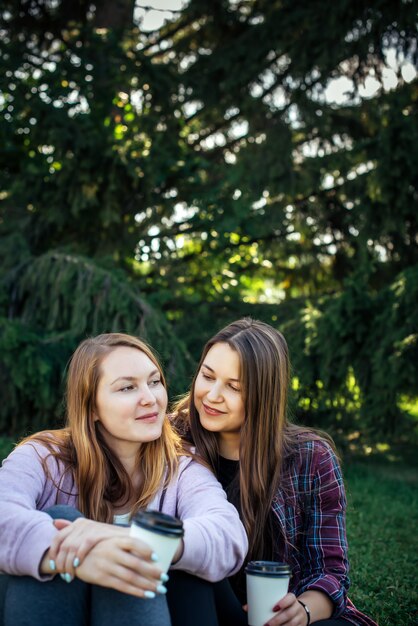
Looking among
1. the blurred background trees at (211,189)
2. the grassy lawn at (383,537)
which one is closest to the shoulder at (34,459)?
the grassy lawn at (383,537)

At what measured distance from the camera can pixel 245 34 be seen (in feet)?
22.7

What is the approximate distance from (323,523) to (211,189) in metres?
4.93

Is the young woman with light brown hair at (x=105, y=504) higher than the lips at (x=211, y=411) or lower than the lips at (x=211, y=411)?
lower

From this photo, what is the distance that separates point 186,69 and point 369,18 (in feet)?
6.58

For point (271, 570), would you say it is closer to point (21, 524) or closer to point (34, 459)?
point (21, 524)

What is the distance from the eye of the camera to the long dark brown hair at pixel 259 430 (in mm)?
2305

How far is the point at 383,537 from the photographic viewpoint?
171 inches

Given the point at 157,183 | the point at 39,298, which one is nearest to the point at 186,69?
the point at 157,183

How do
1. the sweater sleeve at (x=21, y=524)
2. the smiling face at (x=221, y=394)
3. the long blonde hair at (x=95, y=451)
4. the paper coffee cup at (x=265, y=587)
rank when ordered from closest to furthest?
the sweater sleeve at (x=21, y=524)
the paper coffee cup at (x=265, y=587)
the long blonde hair at (x=95, y=451)
the smiling face at (x=221, y=394)

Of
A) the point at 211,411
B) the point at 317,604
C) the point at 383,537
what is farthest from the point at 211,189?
the point at 317,604

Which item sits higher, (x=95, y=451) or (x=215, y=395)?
(x=215, y=395)

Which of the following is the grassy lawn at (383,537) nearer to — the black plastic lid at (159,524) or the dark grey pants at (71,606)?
the dark grey pants at (71,606)

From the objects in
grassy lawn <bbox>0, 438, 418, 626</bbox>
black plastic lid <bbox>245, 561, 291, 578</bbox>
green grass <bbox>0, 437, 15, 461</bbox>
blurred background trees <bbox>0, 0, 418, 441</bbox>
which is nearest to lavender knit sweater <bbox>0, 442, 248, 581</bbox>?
black plastic lid <bbox>245, 561, 291, 578</bbox>

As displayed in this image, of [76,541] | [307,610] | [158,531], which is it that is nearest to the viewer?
[158,531]
